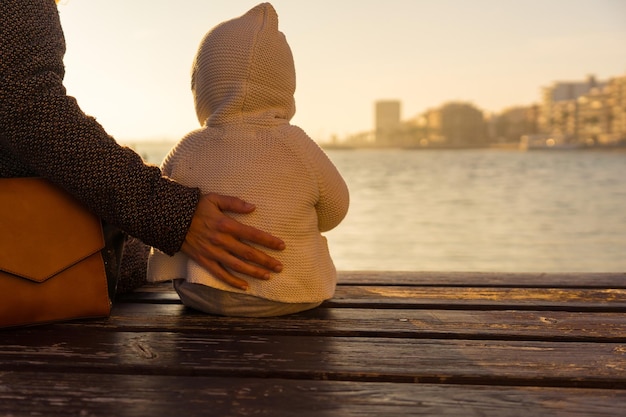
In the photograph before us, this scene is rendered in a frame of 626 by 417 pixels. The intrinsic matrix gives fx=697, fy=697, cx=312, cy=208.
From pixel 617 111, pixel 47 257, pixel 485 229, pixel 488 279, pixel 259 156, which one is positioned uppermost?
pixel 617 111

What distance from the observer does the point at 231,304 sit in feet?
5.41

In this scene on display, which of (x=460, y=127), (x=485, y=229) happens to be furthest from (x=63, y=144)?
(x=460, y=127)

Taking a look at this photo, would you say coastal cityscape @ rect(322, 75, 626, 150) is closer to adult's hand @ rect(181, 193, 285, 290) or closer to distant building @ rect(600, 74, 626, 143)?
distant building @ rect(600, 74, 626, 143)

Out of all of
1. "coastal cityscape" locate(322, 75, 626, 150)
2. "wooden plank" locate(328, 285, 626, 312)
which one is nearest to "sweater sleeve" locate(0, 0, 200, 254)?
"wooden plank" locate(328, 285, 626, 312)

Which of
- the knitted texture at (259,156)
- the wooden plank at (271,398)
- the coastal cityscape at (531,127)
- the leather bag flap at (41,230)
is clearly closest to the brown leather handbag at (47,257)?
the leather bag flap at (41,230)

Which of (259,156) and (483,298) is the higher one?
(259,156)

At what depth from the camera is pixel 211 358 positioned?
128 cm

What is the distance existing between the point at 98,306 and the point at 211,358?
411 millimetres

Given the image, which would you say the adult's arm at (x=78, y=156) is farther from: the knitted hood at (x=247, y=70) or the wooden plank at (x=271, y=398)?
the wooden plank at (x=271, y=398)

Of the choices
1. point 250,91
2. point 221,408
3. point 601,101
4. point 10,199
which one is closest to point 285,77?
point 250,91

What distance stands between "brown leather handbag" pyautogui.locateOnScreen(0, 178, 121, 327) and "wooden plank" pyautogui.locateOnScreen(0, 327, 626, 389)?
7 cm

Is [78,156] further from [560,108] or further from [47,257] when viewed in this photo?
[560,108]

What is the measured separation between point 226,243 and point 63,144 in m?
0.41

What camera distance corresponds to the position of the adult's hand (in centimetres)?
155
